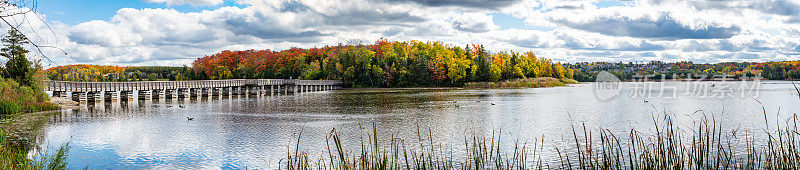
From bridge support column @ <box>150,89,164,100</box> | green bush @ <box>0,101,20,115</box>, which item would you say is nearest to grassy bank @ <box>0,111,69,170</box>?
green bush @ <box>0,101,20,115</box>

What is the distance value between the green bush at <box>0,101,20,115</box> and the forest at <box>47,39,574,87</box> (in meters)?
68.8

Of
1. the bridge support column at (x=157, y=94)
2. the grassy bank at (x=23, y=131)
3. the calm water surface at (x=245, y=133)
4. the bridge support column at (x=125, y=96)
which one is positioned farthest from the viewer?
the bridge support column at (x=157, y=94)

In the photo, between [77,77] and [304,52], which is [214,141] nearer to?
[77,77]

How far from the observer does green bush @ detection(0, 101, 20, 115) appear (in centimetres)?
3025

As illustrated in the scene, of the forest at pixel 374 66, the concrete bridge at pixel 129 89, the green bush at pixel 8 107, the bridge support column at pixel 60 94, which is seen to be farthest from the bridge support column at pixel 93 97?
the forest at pixel 374 66

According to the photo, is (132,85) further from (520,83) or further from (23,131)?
(520,83)

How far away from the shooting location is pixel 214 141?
20.2 metres

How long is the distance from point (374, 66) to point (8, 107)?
7667cm

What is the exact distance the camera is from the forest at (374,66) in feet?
341

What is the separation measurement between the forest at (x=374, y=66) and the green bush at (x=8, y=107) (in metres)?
68.8

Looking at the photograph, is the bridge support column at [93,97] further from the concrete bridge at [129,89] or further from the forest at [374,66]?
the forest at [374,66]

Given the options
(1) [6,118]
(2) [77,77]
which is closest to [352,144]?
(1) [6,118]

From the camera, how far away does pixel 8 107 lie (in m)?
30.7

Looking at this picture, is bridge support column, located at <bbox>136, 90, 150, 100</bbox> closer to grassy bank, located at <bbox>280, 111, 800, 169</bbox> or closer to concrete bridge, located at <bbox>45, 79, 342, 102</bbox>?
concrete bridge, located at <bbox>45, 79, 342, 102</bbox>
